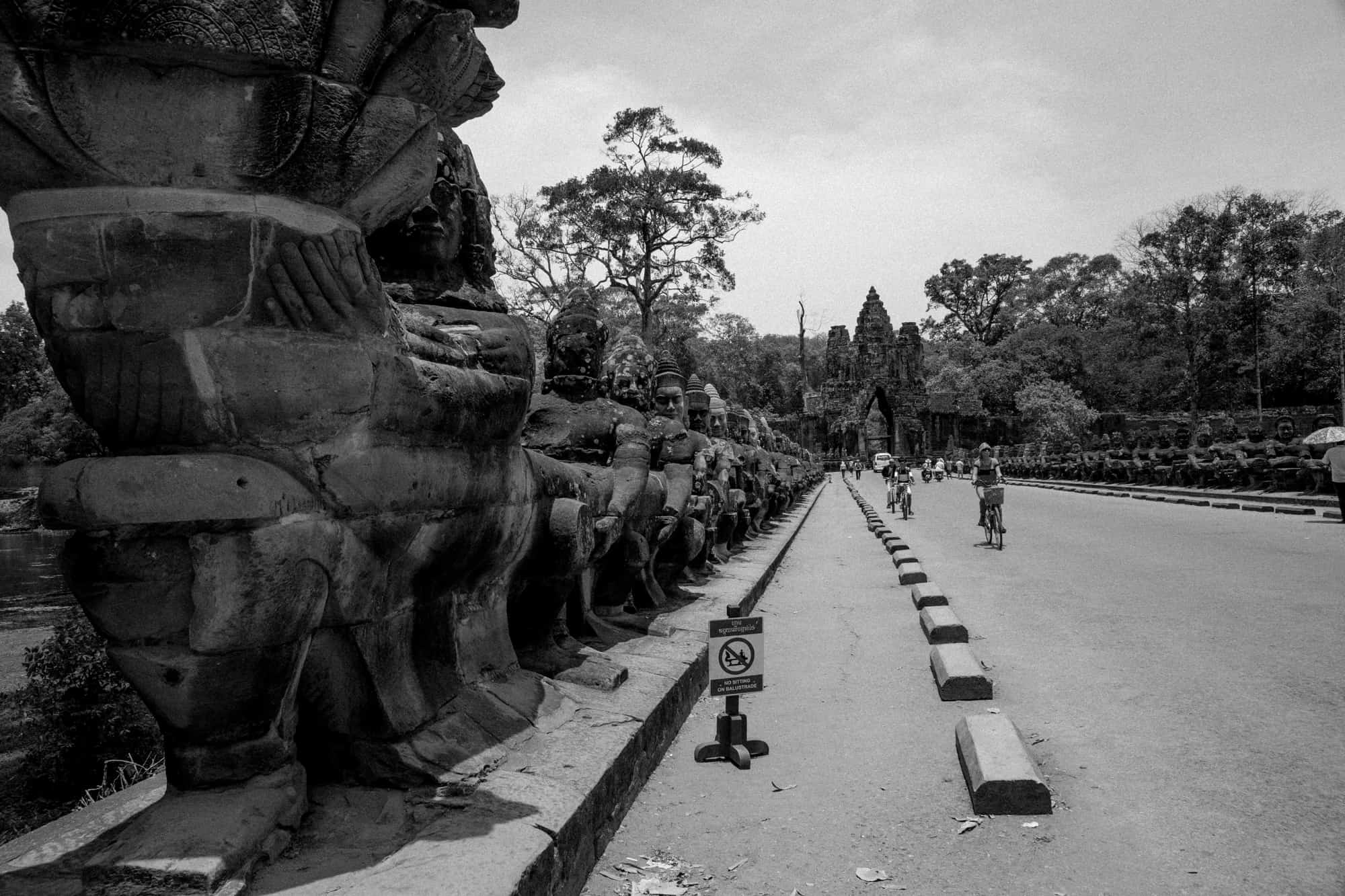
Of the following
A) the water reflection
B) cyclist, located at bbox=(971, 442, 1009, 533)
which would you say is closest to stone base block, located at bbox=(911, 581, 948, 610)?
cyclist, located at bbox=(971, 442, 1009, 533)

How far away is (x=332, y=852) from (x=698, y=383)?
12.7 metres

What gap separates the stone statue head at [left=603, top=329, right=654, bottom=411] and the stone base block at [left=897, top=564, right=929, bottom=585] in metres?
3.70

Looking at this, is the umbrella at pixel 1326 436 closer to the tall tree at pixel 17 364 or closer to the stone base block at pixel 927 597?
the stone base block at pixel 927 597

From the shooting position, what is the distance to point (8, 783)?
22.4 ft

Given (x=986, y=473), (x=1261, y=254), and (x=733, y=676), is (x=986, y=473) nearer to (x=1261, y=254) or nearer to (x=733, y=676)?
(x=733, y=676)

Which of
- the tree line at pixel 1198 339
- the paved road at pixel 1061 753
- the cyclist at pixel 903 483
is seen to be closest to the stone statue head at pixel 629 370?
the paved road at pixel 1061 753

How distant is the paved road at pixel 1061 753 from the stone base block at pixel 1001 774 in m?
0.07

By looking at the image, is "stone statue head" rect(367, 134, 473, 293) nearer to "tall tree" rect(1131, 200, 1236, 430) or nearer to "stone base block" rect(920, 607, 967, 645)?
"stone base block" rect(920, 607, 967, 645)

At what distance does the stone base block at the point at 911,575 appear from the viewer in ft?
30.3

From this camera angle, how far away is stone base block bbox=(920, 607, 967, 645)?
641cm

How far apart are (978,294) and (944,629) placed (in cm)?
7597

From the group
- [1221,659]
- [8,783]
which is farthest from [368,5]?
[8,783]

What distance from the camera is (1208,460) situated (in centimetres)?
2441

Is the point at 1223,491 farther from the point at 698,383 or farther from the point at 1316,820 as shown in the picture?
the point at 1316,820
